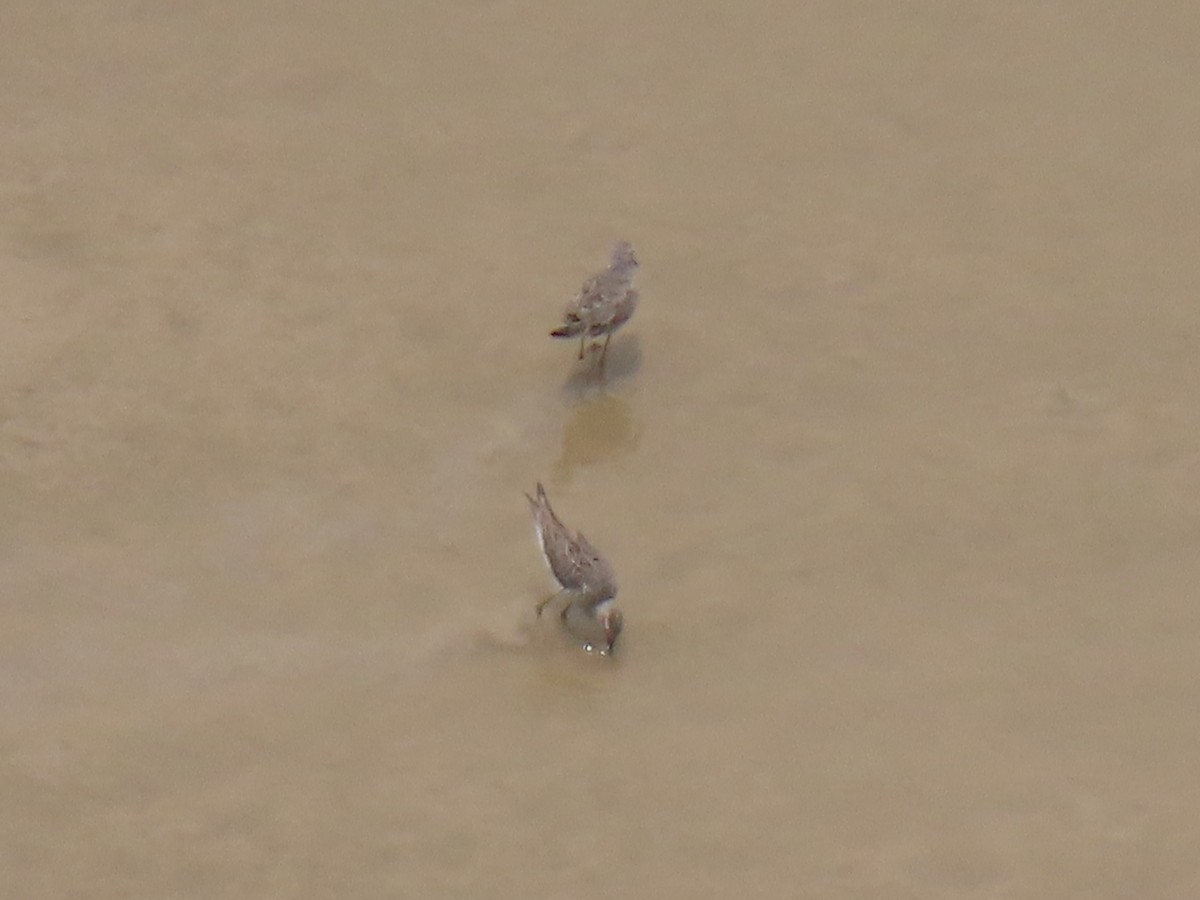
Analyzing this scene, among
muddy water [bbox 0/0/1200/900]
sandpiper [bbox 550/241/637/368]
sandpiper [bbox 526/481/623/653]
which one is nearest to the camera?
A: muddy water [bbox 0/0/1200/900]

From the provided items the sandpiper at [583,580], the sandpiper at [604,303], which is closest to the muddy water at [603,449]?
the sandpiper at [583,580]

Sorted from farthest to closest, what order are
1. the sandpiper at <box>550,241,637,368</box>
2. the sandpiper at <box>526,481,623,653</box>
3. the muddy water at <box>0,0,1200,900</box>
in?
the sandpiper at <box>550,241,637,368</box> → the sandpiper at <box>526,481,623,653</box> → the muddy water at <box>0,0,1200,900</box>

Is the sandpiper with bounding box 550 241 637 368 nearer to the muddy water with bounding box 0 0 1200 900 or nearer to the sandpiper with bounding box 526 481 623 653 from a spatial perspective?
the muddy water with bounding box 0 0 1200 900

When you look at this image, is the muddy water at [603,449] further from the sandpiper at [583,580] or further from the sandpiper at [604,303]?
the sandpiper at [604,303]

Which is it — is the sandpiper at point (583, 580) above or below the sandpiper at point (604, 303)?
below

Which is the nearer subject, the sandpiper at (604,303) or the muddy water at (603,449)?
the muddy water at (603,449)

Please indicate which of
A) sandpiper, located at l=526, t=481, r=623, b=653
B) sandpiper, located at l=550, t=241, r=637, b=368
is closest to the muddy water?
sandpiper, located at l=526, t=481, r=623, b=653

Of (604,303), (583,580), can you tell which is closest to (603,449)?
(604,303)
